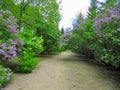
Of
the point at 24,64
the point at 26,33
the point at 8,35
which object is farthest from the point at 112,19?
the point at 26,33

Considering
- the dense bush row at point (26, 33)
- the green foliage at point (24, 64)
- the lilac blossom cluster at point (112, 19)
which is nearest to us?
the dense bush row at point (26, 33)

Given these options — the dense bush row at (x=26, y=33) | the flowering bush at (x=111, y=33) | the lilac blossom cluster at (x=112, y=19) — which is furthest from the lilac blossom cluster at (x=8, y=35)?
the flowering bush at (x=111, y=33)

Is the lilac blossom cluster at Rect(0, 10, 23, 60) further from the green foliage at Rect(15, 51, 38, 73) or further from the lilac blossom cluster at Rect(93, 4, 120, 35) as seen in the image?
the lilac blossom cluster at Rect(93, 4, 120, 35)

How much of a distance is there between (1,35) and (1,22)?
569 millimetres

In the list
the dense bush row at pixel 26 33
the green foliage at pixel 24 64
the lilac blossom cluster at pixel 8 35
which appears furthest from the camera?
the green foliage at pixel 24 64

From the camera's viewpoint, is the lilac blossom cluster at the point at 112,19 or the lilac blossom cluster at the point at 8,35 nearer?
the lilac blossom cluster at the point at 8,35

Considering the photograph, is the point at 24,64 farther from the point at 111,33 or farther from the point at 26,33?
the point at 111,33

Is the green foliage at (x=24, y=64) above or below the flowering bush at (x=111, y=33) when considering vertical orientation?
below

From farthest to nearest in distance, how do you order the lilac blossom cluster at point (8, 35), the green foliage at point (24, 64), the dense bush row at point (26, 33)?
the green foliage at point (24, 64), the dense bush row at point (26, 33), the lilac blossom cluster at point (8, 35)

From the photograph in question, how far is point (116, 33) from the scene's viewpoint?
8.15 m

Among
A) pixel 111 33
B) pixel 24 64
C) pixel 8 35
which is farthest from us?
pixel 24 64

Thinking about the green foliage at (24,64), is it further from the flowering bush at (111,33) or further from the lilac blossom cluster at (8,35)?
the flowering bush at (111,33)

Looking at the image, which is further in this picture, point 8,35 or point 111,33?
point 111,33

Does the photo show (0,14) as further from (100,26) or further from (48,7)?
(48,7)
